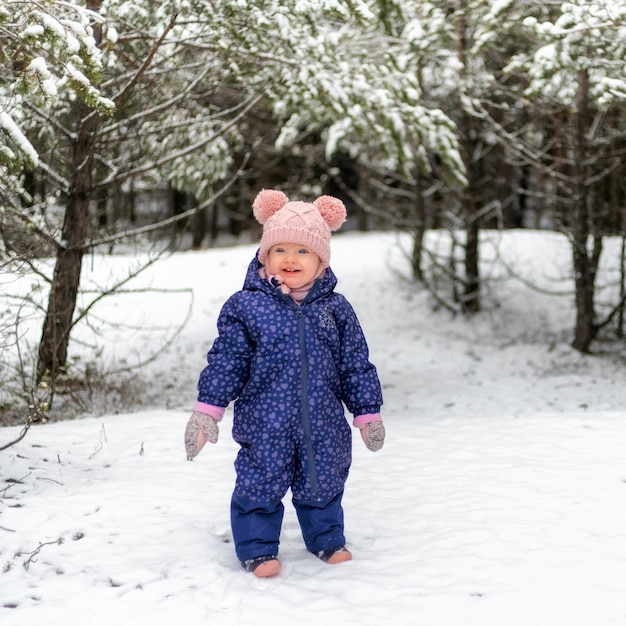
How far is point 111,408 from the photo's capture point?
738 cm

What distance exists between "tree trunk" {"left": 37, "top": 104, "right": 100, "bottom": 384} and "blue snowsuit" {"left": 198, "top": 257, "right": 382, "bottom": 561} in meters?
3.74

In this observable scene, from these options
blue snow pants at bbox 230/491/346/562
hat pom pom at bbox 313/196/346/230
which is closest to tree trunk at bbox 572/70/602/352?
hat pom pom at bbox 313/196/346/230

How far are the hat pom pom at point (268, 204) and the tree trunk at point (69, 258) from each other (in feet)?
11.6

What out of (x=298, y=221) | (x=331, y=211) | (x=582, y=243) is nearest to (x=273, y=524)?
(x=298, y=221)

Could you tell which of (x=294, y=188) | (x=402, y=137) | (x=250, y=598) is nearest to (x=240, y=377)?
(x=250, y=598)

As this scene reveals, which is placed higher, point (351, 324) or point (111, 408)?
point (351, 324)

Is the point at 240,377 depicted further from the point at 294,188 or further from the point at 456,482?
the point at 294,188

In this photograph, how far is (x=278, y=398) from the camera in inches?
139

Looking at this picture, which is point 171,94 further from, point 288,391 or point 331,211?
point 288,391

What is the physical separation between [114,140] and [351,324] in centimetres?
418

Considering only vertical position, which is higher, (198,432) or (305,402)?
(305,402)

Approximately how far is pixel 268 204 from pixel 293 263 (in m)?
0.39

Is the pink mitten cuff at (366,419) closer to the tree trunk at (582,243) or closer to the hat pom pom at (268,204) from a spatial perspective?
the hat pom pom at (268,204)

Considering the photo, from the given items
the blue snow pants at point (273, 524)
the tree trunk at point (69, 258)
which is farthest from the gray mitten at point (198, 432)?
the tree trunk at point (69, 258)
